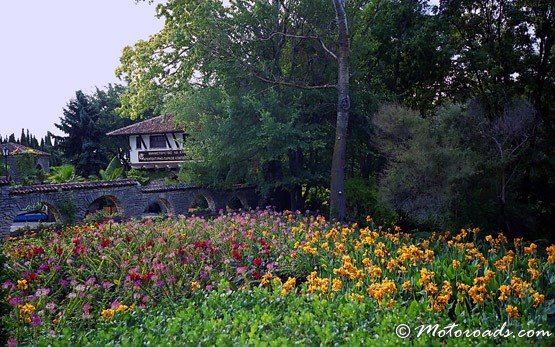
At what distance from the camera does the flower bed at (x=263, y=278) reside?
15.7ft

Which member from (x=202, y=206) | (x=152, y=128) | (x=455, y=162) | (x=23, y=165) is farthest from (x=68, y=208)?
(x=152, y=128)

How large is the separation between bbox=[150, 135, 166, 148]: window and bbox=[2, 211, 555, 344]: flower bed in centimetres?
2083

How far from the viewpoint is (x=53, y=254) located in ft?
25.6

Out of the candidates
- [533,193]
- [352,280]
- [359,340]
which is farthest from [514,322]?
[533,193]

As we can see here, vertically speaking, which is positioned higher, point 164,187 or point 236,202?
point 164,187

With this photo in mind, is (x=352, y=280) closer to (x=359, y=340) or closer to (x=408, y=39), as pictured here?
(x=359, y=340)

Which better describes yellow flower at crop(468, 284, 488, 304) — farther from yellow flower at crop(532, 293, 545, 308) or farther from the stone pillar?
the stone pillar

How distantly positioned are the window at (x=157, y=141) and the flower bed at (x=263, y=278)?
20833 mm

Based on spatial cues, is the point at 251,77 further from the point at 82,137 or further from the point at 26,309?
the point at 82,137

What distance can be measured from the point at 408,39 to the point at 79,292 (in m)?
15.5

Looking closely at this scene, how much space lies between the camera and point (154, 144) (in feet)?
98.9

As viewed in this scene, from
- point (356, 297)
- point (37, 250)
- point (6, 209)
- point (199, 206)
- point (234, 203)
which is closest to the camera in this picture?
point (356, 297)

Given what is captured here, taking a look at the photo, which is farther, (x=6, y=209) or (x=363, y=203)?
(x=363, y=203)

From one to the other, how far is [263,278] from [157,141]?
25.4m
